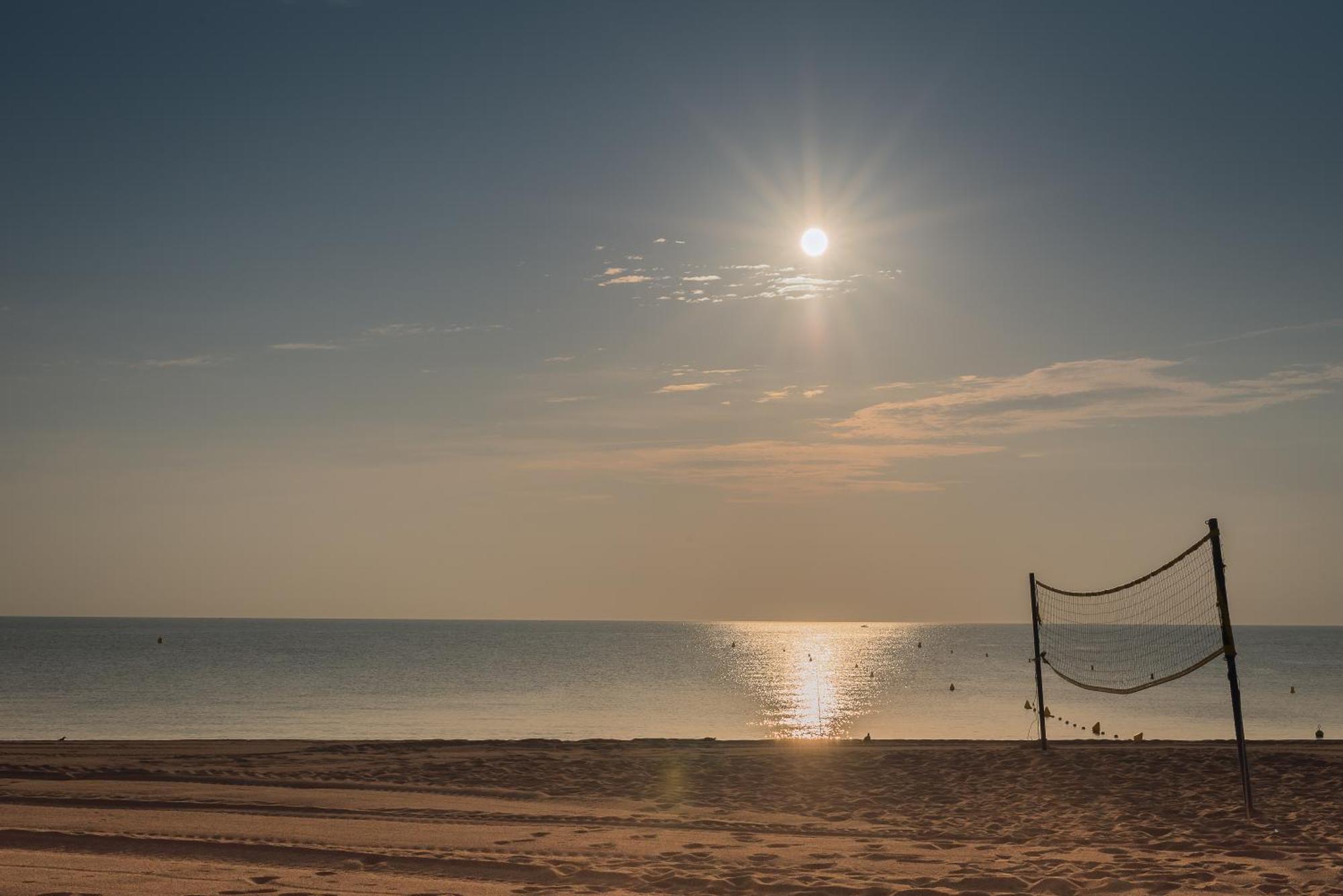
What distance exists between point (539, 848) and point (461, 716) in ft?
109

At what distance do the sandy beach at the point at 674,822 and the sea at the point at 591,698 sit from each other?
640 inches

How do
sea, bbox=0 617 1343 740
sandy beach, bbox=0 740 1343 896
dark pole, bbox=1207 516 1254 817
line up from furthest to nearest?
sea, bbox=0 617 1343 740 → dark pole, bbox=1207 516 1254 817 → sandy beach, bbox=0 740 1343 896

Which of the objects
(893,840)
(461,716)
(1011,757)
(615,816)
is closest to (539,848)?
(615,816)

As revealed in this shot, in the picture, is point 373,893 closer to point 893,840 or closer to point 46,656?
point 893,840

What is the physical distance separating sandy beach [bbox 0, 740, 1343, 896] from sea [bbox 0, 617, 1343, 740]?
53.3ft

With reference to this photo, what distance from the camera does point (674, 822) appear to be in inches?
563

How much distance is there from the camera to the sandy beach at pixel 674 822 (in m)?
10.2

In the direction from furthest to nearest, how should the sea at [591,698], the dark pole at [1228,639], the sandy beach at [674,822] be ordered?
the sea at [591,698] → the dark pole at [1228,639] → the sandy beach at [674,822]

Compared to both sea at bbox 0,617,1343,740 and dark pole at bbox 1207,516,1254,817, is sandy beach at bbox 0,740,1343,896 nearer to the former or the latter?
dark pole at bbox 1207,516,1254,817

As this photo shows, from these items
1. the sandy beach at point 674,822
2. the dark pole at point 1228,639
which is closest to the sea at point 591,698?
the sandy beach at point 674,822

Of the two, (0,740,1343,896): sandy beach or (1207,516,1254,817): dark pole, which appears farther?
(1207,516,1254,817): dark pole

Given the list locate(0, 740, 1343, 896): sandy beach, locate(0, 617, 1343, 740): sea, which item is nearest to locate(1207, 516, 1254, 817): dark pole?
locate(0, 740, 1343, 896): sandy beach

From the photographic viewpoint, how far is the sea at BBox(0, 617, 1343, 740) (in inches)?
1558

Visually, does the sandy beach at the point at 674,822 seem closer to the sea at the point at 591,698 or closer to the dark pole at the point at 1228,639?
the dark pole at the point at 1228,639
